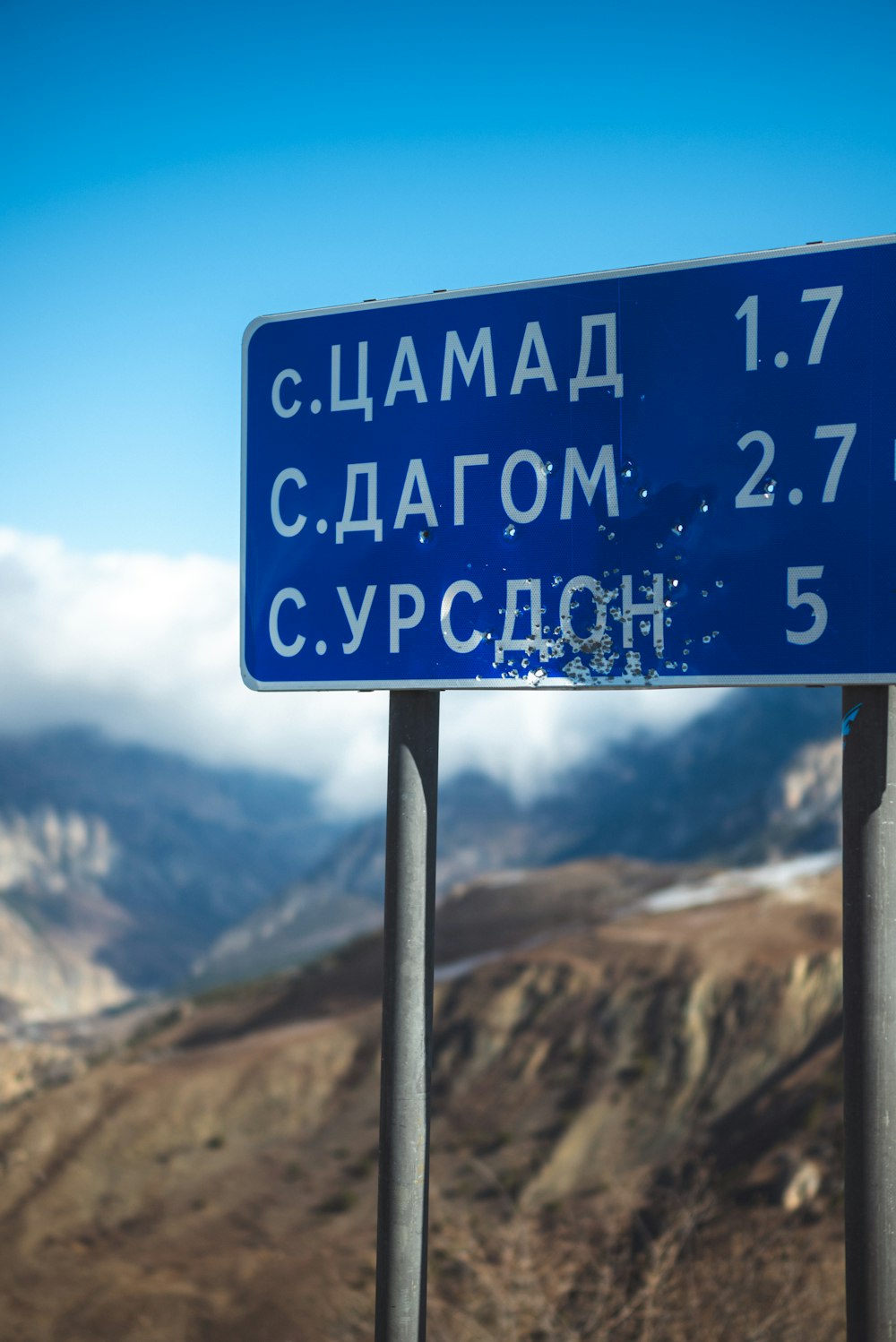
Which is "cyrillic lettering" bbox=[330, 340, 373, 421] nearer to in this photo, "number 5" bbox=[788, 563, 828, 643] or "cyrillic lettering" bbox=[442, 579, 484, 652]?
"cyrillic lettering" bbox=[442, 579, 484, 652]

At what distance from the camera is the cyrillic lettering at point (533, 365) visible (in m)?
2.02

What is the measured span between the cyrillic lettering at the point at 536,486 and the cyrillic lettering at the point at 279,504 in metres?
0.39

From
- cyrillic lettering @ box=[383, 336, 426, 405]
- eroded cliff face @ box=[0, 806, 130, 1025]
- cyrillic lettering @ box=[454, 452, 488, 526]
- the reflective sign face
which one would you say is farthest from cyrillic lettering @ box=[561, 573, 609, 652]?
eroded cliff face @ box=[0, 806, 130, 1025]

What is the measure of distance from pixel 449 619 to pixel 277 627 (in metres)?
0.35

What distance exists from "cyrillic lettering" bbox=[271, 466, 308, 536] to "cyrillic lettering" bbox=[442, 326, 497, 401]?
0.32 metres

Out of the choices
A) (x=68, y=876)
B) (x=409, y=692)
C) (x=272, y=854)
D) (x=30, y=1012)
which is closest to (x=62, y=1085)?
(x=409, y=692)

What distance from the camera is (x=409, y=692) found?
2078mm

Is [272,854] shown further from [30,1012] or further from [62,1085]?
[62,1085]

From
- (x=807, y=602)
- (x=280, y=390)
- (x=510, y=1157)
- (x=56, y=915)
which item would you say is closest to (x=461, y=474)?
(x=280, y=390)

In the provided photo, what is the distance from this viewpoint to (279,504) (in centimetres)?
218

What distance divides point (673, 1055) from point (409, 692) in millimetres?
20326

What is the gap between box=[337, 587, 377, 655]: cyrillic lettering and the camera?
2.11 m

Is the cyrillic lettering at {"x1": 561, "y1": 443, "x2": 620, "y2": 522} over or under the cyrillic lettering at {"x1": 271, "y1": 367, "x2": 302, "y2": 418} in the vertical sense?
under

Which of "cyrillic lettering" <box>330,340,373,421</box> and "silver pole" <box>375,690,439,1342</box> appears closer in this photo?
"silver pole" <box>375,690,439,1342</box>
